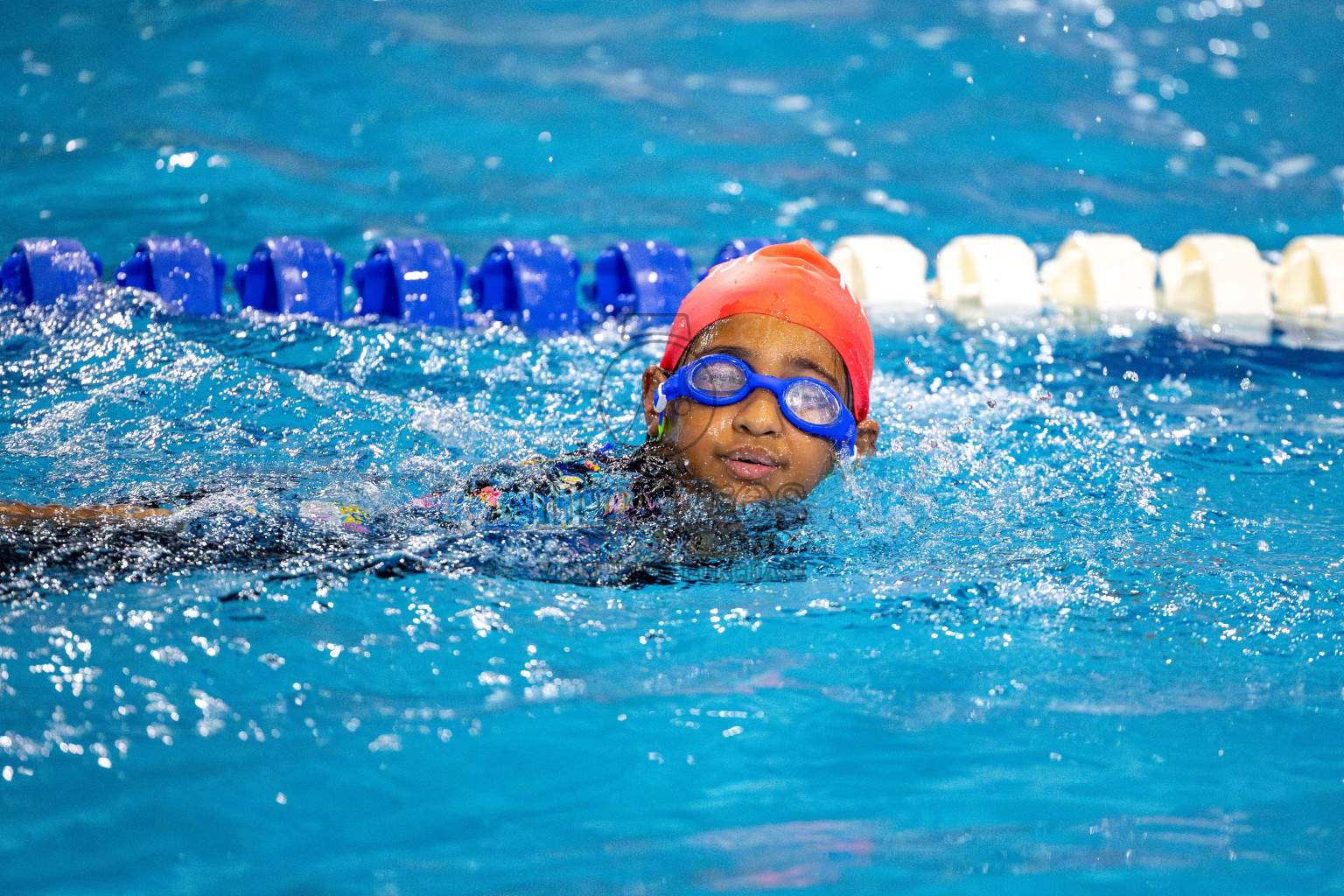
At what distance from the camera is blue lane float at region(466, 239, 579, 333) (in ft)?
17.1

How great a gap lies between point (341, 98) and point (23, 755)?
6.68 metres

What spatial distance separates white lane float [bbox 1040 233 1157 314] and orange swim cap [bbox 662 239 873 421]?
2.88 m

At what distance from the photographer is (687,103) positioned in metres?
8.45

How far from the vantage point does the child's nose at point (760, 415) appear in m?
2.88

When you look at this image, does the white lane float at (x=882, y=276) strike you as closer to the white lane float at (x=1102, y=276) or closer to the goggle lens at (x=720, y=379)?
the white lane float at (x=1102, y=276)

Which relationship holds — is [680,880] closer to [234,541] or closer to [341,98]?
[234,541]

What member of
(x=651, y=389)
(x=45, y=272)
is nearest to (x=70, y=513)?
(x=651, y=389)

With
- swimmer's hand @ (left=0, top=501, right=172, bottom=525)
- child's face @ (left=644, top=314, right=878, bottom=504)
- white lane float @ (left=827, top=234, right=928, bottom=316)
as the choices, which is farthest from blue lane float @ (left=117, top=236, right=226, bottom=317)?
white lane float @ (left=827, top=234, right=928, bottom=316)

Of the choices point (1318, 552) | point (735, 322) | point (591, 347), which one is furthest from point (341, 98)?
point (1318, 552)

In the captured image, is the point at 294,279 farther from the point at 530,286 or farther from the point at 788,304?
the point at 788,304

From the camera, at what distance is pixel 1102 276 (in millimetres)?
5840

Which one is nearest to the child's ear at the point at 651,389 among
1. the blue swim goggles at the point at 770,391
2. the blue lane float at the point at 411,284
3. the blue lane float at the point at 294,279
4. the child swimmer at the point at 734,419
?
the child swimmer at the point at 734,419

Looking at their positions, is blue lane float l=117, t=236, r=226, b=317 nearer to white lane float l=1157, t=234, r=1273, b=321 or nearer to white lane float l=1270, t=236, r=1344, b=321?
white lane float l=1157, t=234, r=1273, b=321

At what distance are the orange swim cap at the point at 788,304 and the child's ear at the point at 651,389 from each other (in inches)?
1.2
